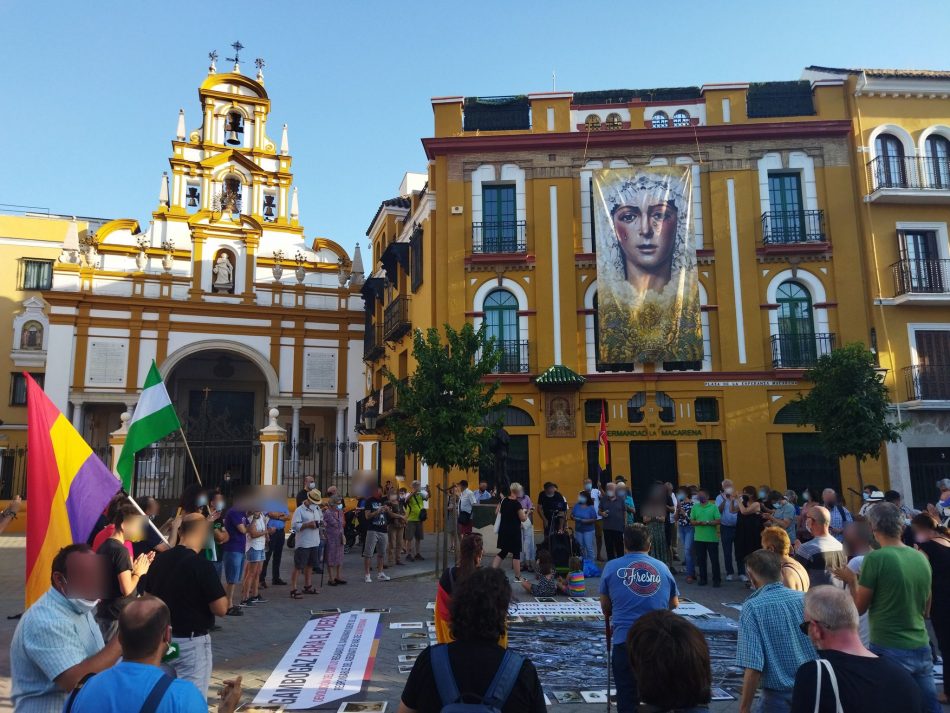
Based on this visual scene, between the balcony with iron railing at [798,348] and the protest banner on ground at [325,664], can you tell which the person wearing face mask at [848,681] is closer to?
the protest banner on ground at [325,664]

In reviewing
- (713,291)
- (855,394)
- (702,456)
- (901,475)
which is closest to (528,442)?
(702,456)

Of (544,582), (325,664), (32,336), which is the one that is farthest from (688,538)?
(32,336)

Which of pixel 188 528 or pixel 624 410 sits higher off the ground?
pixel 624 410

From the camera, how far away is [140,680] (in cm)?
284

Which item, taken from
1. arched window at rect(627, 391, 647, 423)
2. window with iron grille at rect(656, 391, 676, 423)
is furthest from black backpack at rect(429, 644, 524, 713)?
window with iron grille at rect(656, 391, 676, 423)

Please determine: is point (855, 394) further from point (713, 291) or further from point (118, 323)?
point (118, 323)

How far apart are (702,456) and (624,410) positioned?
2.68 m

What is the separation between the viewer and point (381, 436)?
2633 cm

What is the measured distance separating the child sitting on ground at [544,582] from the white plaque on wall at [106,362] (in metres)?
22.4

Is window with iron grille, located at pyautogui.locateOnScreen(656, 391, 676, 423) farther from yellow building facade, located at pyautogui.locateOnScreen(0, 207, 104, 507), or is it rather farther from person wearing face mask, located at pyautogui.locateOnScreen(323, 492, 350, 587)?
yellow building facade, located at pyautogui.locateOnScreen(0, 207, 104, 507)

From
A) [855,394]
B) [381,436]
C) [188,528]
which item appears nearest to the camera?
[188,528]

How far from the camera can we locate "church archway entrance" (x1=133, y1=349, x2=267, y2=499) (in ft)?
80.7

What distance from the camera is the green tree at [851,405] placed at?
1725 centimetres

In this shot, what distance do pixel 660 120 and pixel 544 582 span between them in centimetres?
1728
